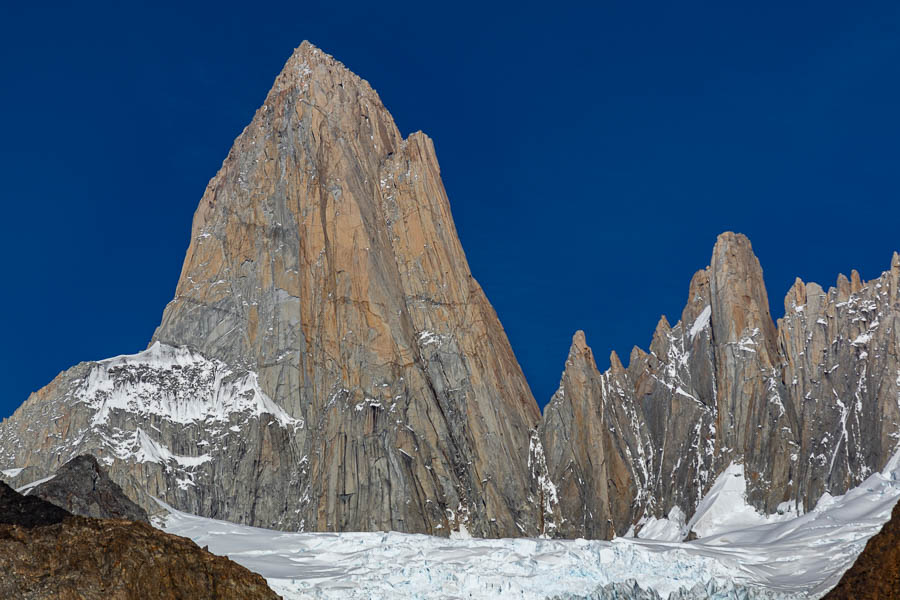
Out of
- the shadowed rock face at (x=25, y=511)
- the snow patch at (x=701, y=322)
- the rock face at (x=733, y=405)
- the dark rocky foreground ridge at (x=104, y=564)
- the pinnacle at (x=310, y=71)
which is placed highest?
the pinnacle at (x=310, y=71)

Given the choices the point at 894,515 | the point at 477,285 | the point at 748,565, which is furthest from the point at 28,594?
the point at 477,285

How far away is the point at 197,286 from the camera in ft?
503

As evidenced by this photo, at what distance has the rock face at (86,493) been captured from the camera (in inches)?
3674

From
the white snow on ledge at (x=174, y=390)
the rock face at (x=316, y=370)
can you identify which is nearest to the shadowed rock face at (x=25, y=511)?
the rock face at (x=316, y=370)

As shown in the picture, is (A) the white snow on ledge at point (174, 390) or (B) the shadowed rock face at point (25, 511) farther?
→ (A) the white snow on ledge at point (174, 390)

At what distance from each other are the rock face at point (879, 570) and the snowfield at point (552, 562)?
16118mm

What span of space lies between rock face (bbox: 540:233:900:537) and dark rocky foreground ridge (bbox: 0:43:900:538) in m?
0.26

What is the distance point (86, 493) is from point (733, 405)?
6849 centimetres

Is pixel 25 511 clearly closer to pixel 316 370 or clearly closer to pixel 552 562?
pixel 552 562

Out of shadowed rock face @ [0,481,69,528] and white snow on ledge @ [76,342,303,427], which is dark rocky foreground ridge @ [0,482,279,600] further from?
white snow on ledge @ [76,342,303,427]

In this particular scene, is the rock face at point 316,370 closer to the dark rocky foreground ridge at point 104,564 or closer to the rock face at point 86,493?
the rock face at point 86,493

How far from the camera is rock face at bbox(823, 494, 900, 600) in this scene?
208ft

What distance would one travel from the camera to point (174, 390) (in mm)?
142500

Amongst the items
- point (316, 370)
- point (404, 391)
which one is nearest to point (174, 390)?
point (316, 370)
